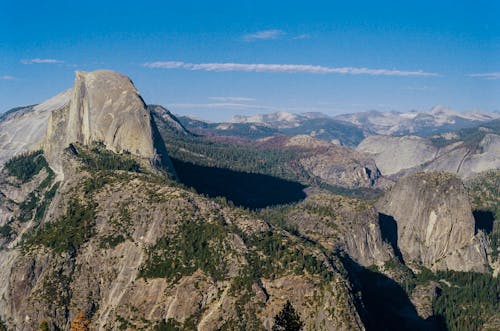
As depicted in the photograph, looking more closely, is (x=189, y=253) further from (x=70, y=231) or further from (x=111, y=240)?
(x=70, y=231)

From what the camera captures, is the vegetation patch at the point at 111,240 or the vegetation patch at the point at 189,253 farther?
the vegetation patch at the point at 111,240

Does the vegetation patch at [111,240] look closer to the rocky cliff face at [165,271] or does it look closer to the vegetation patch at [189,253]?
the rocky cliff face at [165,271]

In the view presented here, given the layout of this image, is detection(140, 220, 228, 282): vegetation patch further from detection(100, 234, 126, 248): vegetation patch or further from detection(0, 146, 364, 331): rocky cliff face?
detection(100, 234, 126, 248): vegetation patch

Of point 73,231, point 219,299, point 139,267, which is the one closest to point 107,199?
point 73,231

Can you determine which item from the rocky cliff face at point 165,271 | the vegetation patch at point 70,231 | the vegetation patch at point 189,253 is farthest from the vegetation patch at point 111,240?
the vegetation patch at point 189,253

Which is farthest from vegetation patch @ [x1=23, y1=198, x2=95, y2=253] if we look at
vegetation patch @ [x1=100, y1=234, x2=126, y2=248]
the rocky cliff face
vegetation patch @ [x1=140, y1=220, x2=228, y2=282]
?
vegetation patch @ [x1=140, y1=220, x2=228, y2=282]

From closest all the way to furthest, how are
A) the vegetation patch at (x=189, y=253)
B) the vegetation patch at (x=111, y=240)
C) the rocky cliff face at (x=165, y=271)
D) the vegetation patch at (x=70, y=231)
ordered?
the rocky cliff face at (x=165, y=271) → the vegetation patch at (x=189, y=253) → the vegetation patch at (x=70, y=231) → the vegetation patch at (x=111, y=240)

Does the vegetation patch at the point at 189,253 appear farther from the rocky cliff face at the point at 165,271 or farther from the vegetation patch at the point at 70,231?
the vegetation patch at the point at 70,231

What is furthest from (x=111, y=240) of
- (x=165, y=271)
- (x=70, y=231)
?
(x=165, y=271)

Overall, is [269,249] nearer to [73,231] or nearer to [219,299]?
[219,299]

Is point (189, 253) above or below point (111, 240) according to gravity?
below

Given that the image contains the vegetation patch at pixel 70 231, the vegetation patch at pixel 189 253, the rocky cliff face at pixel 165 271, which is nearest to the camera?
the rocky cliff face at pixel 165 271
